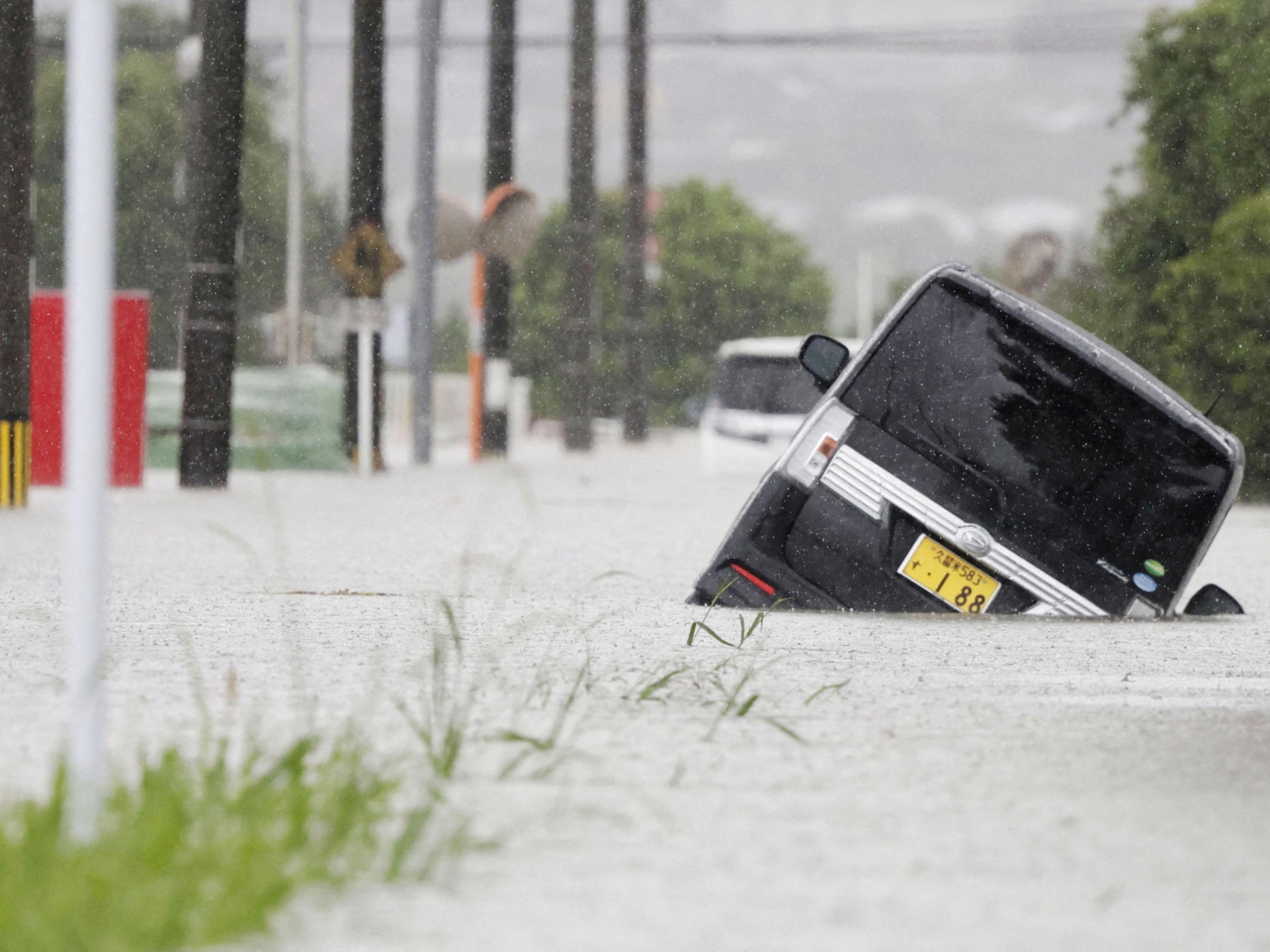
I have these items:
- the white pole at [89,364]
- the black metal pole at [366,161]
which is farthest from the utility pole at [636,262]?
the white pole at [89,364]

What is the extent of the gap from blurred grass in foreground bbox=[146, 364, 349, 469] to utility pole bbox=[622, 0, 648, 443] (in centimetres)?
2202

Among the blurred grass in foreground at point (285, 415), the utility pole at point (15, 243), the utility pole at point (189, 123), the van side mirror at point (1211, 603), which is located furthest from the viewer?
the blurred grass in foreground at point (285, 415)

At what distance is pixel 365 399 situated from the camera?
26.4m

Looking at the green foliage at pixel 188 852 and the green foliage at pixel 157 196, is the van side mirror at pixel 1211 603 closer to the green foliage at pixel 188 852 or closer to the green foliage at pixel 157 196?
the green foliage at pixel 188 852

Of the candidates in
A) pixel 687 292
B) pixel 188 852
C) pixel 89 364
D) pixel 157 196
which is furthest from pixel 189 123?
pixel 687 292

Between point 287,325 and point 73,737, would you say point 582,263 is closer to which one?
point 287,325

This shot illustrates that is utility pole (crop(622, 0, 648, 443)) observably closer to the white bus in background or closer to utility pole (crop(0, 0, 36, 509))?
the white bus in background

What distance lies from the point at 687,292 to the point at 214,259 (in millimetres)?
93234

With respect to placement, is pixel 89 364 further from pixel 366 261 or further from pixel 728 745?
pixel 366 261

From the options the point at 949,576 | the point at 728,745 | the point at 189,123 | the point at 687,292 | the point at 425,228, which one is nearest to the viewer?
the point at 728,745

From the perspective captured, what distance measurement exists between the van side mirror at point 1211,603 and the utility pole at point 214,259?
11937 mm

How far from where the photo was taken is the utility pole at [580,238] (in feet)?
132

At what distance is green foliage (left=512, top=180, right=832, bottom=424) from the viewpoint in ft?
357

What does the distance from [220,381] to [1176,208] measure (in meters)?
10.5
